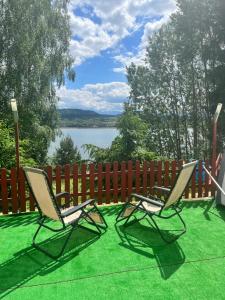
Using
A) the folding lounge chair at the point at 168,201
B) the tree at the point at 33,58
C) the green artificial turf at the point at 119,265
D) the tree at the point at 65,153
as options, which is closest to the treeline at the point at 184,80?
the tree at the point at 65,153

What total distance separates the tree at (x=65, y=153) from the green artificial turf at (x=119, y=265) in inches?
667

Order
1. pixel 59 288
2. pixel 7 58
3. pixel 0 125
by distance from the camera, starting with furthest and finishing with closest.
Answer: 1. pixel 7 58
2. pixel 0 125
3. pixel 59 288

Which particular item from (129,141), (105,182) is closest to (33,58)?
(129,141)

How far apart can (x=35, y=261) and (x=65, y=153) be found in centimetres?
1861

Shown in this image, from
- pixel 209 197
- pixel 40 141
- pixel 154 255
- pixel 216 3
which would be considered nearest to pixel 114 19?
pixel 216 3

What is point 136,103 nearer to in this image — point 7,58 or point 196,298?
point 7,58

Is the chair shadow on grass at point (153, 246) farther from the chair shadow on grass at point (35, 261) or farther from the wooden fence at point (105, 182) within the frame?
the wooden fence at point (105, 182)

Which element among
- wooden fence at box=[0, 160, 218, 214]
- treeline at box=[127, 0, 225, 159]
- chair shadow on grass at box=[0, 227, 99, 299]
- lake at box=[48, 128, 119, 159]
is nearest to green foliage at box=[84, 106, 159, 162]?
lake at box=[48, 128, 119, 159]

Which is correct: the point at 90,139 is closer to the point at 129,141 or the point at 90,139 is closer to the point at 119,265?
the point at 129,141

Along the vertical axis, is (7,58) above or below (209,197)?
above

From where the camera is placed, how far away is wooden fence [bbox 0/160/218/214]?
236 inches

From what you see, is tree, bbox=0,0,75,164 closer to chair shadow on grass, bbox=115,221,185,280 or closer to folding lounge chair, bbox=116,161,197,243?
chair shadow on grass, bbox=115,221,185,280

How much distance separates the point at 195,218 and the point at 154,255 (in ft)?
5.63

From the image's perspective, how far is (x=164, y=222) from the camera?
5363 mm
